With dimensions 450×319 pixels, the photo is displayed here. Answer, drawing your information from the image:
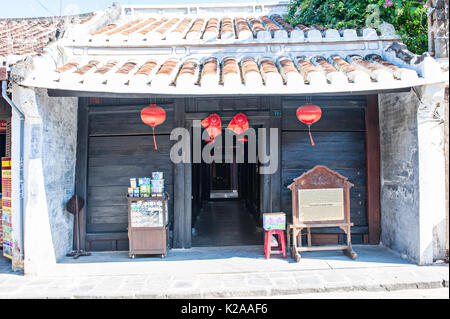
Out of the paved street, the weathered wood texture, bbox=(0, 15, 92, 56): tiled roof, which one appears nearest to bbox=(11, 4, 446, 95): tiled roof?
the weathered wood texture

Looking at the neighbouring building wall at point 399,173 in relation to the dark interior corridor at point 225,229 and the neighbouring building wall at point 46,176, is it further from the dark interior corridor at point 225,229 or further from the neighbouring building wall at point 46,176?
the neighbouring building wall at point 46,176

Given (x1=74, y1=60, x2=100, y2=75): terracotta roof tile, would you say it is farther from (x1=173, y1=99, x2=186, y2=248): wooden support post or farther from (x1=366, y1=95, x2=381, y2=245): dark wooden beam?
(x1=366, y1=95, x2=381, y2=245): dark wooden beam

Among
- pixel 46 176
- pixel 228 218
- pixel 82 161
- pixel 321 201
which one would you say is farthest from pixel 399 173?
pixel 46 176

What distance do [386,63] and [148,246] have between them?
583 cm

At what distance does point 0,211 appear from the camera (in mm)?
6973

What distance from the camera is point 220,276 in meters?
5.34

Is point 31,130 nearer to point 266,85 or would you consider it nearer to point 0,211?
point 0,211

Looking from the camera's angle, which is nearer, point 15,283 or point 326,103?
point 15,283

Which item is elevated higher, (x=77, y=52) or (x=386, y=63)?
(x=77, y=52)

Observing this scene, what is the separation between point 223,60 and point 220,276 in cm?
430

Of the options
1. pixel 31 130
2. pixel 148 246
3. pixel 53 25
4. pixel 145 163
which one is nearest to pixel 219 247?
pixel 148 246

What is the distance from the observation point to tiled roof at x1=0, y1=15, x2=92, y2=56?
8.59 metres

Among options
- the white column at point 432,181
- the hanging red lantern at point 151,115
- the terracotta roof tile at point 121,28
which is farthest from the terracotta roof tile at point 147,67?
the white column at point 432,181
